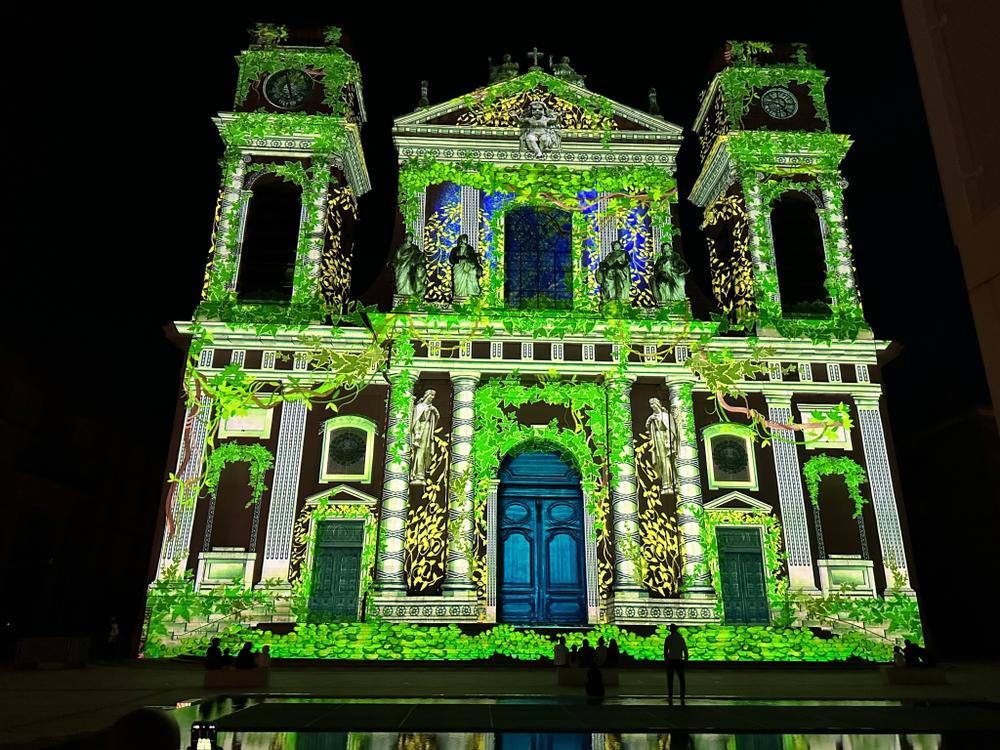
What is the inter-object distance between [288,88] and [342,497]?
12.6m

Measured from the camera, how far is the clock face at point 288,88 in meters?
22.2

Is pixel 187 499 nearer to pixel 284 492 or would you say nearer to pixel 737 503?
pixel 284 492

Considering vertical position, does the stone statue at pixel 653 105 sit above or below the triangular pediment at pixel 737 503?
above

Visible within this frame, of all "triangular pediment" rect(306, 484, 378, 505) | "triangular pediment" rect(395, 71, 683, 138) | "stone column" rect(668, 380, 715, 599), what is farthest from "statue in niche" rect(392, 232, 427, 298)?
"stone column" rect(668, 380, 715, 599)

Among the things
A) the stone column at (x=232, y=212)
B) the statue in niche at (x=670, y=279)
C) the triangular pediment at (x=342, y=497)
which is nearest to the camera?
the triangular pediment at (x=342, y=497)

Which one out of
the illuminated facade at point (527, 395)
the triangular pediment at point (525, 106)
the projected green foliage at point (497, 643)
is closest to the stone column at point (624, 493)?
the illuminated facade at point (527, 395)

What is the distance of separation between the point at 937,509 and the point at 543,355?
17.7 m

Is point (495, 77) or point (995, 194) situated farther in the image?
point (495, 77)

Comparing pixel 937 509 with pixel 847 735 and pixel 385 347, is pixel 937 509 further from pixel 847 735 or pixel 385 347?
pixel 847 735

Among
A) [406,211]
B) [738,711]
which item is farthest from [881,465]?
[406,211]

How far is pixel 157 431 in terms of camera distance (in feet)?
94.1

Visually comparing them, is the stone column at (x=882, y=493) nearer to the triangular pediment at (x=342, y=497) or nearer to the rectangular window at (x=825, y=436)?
the rectangular window at (x=825, y=436)

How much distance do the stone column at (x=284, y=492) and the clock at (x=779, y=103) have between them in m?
16.6

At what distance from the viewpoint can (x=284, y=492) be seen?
18.4 meters
